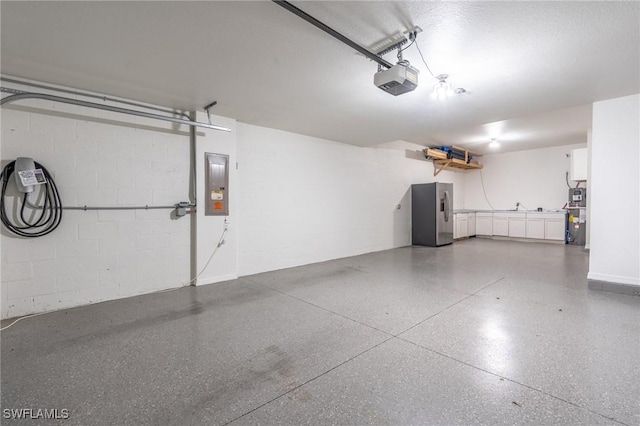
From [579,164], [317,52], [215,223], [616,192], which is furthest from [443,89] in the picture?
[579,164]

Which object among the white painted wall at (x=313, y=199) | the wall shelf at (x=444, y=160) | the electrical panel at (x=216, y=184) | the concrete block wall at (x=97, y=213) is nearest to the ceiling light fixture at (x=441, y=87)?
the white painted wall at (x=313, y=199)

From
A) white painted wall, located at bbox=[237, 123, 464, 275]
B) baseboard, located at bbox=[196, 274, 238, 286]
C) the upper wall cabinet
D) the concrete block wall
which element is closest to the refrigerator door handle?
white painted wall, located at bbox=[237, 123, 464, 275]

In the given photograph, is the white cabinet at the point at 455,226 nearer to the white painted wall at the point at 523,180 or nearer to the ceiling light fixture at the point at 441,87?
the white painted wall at the point at 523,180

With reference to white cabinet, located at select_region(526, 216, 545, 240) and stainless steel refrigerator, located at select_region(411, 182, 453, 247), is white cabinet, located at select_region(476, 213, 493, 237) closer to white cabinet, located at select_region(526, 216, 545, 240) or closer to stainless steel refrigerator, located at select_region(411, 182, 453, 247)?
white cabinet, located at select_region(526, 216, 545, 240)

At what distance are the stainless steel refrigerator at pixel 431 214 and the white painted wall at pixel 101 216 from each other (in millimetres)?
5221

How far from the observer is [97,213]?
3.17 meters

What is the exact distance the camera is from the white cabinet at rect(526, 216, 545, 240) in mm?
7645

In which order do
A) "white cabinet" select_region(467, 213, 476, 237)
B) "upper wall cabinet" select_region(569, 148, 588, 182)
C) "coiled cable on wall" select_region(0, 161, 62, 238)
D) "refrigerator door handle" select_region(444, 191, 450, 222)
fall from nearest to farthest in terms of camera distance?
"coiled cable on wall" select_region(0, 161, 62, 238) < "upper wall cabinet" select_region(569, 148, 588, 182) < "refrigerator door handle" select_region(444, 191, 450, 222) < "white cabinet" select_region(467, 213, 476, 237)

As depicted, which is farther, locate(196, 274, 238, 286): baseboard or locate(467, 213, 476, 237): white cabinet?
locate(467, 213, 476, 237): white cabinet

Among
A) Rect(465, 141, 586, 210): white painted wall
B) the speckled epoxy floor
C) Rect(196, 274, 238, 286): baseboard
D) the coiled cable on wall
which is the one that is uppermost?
Rect(465, 141, 586, 210): white painted wall

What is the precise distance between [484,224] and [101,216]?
9595mm

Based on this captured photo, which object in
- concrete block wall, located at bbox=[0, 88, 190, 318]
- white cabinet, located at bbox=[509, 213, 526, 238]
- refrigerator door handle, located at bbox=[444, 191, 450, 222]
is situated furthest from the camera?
white cabinet, located at bbox=[509, 213, 526, 238]

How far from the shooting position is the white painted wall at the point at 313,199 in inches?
175

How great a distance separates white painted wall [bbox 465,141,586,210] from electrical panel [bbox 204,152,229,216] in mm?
8367
